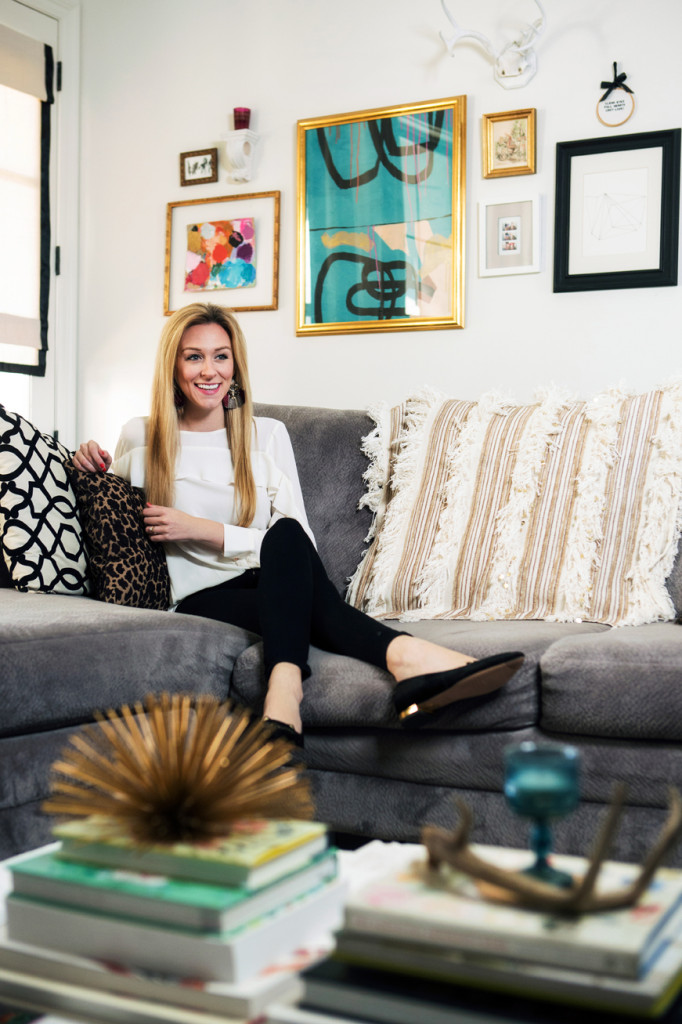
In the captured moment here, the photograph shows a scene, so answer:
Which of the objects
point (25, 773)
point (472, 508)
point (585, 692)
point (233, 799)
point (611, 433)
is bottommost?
point (25, 773)

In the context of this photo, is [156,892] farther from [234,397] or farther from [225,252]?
[225,252]

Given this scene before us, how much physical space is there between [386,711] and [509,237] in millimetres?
1706

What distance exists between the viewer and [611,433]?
2.28 meters

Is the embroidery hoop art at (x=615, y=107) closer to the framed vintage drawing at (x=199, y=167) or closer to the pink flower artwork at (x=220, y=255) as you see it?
the pink flower artwork at (x=220, y=255)

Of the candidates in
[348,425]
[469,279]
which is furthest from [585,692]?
[469,279]

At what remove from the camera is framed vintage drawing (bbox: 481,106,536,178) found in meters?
2.86

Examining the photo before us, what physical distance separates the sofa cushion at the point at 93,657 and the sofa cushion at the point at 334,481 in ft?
1.82

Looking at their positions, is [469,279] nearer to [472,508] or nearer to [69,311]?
[472,508]

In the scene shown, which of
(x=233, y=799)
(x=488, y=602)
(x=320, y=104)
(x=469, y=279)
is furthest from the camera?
(x=320, y=104)

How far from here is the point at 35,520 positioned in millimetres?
2143

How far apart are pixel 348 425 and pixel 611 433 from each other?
691 millimetres

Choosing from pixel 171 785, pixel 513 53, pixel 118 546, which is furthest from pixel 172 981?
pixel 513 53

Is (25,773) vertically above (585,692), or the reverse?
(585,692)

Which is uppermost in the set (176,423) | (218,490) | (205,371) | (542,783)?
(205,371)
